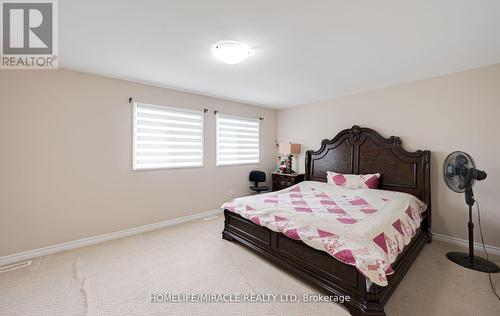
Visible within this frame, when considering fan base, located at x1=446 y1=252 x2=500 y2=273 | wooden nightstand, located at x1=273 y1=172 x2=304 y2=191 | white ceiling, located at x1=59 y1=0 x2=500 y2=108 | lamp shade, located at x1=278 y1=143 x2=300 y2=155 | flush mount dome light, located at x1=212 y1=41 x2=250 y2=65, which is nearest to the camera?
white ceiling, located at x1=59 y1=0 x2=500 y2=108

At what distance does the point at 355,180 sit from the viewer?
3.28 metres

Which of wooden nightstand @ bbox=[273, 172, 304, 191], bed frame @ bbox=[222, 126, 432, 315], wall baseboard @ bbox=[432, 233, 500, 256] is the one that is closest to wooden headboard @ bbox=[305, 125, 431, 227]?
bed frame @ bbox=[222, 126, 432, 315]

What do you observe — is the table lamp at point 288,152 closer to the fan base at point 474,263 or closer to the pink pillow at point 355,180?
the pink pillow at point 355,180

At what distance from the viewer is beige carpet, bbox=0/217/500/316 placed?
5.33 feet

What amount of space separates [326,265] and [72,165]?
321cm

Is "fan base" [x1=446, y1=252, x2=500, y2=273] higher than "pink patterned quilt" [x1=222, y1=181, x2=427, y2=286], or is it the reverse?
"pink patterned quilt" [x1=222, y1=181, x2=427, y2=286]

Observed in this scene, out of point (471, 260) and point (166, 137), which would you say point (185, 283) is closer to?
point (166, 137)

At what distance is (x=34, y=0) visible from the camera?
1476mm

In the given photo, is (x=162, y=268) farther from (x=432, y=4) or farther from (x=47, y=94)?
(x=432, y=4)

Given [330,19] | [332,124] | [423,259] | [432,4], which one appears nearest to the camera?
[432,4]

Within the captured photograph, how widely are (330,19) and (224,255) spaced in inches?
103

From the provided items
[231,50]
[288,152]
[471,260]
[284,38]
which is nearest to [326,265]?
[471,260]

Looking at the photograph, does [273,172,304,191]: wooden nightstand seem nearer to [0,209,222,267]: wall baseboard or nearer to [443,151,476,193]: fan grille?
[0,209,222,267]: wall baseboard

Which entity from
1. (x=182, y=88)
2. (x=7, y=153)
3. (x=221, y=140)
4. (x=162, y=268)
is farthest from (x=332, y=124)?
(x=7, y=153)
